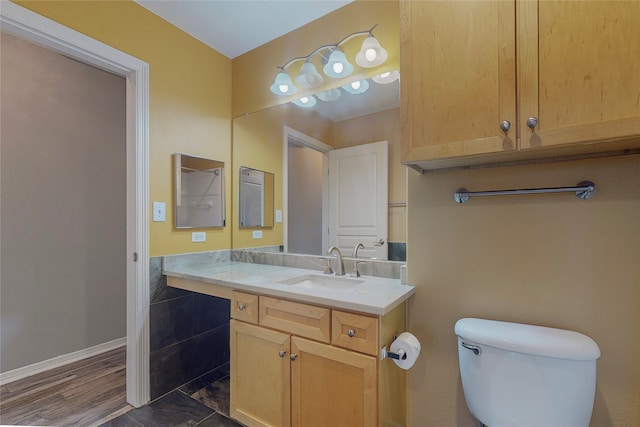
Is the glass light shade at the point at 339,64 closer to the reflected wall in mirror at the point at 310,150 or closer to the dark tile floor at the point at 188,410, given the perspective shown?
the reflected wall in mirror at the point at 310,150

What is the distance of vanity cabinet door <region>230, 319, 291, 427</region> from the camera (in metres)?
1.32

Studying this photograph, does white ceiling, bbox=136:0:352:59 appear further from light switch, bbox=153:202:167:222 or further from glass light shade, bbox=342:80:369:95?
light switch, bbox=153:202:167:222

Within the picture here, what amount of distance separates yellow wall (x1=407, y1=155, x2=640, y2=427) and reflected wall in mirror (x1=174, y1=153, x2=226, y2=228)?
56.6 inches

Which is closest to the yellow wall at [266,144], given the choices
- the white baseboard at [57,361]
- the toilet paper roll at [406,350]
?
the toilet paper roll at [406,350]

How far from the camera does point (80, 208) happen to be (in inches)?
94.8

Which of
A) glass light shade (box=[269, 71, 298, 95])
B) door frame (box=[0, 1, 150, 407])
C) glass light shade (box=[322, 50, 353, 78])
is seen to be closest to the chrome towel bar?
glass light shade (box=[322, 50, 353, 78])

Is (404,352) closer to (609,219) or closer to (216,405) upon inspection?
(609,219)

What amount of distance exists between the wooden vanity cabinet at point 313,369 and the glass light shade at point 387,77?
1.22 metres

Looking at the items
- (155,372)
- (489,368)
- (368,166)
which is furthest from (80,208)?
(489,368)

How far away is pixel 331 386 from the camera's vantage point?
1.19 metres

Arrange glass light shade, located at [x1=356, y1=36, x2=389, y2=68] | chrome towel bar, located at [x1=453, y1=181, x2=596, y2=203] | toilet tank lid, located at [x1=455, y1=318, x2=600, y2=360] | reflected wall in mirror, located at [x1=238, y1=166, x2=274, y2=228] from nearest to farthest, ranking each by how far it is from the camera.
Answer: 1. toilet tank lid, located at [x1=455, y1=318, x2=600, y2=360]
2. chrome towel bar, located at [x1=453, y1=181, x2=596, y2=203]
3. glass light shade, located at [x1=356, y1=36, x2=389, y2=68]
4. reflected wall in mirror, located at [x1=238, y1=166, x2=274, y2=228]

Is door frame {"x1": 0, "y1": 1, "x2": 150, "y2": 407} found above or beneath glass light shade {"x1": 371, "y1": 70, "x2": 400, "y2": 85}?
beneath

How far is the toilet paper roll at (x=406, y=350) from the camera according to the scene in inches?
45.0

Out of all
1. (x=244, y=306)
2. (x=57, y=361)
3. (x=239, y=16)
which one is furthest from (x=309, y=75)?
(x=57, y=361)
